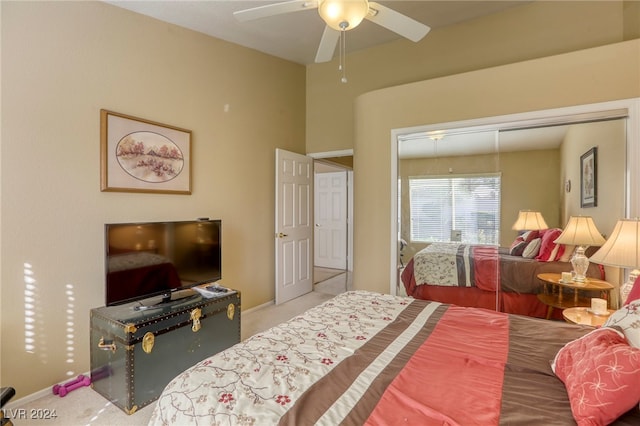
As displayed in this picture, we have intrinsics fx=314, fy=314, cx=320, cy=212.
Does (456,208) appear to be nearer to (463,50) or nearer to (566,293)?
(566,293)

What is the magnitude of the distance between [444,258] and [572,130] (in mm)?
1580

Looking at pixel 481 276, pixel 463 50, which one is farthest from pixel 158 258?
pixel 463 50

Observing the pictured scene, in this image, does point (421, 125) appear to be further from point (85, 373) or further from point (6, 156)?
point (85, 373)

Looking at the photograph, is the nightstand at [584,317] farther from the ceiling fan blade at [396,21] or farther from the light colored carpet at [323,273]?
the light colored carpet at [323,273]

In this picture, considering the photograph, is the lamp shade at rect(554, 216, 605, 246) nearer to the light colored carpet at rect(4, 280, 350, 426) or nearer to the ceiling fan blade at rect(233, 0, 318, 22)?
the ceiling fan blade at rect(233, 0, 318, 22)

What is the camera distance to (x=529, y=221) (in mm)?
2836

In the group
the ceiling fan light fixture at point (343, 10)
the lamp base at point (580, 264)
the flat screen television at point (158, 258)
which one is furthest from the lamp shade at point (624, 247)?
the flat screen television at point (158, 258)

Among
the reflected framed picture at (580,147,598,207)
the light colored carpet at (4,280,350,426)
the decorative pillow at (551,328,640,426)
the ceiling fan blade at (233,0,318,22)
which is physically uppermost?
the ceiling fan blade at (233,0,318,22)

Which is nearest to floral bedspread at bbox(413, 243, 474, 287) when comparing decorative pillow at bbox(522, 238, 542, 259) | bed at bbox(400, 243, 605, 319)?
bed at bbox(400, 243, 605, 319)

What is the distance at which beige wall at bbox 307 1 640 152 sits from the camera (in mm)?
2896

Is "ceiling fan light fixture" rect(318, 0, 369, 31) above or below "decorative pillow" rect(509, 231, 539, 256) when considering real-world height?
above

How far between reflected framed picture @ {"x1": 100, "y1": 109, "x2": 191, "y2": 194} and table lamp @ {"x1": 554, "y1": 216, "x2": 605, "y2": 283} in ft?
11.2

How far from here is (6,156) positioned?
210 cm

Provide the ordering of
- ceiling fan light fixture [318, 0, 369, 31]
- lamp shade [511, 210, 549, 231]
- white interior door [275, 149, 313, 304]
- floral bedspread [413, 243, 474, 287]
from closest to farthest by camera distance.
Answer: ceiling fan light fixture [318, 0, 369, 31], lamp shade [511, 210, 549, 231], floral bedspread [413, 243, 474, 287], white interior door [275, 149, 313, 304]
